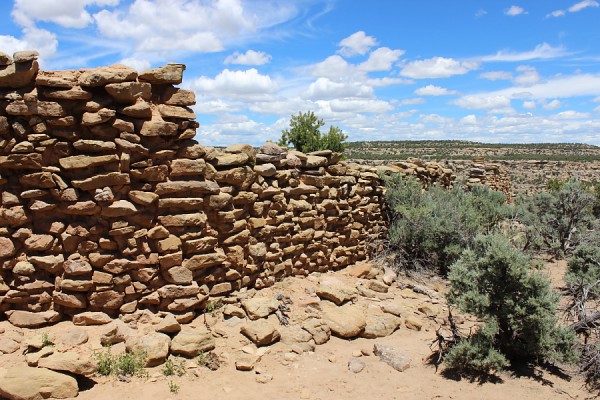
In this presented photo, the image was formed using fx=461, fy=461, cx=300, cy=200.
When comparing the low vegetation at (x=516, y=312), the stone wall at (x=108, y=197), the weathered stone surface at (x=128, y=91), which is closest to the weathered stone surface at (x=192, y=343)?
the stone wall at (x=108, y=197)

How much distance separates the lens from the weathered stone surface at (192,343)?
485 cm

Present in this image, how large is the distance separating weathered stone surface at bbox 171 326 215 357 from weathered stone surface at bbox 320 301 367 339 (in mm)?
1605

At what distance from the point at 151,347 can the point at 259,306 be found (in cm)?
158

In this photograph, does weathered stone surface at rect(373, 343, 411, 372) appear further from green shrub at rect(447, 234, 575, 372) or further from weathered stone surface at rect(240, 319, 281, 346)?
weathered stone surface at rect(240, 319, 281, 346)

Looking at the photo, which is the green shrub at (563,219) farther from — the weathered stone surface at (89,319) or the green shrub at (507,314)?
the weathered stone surface at (89,319)

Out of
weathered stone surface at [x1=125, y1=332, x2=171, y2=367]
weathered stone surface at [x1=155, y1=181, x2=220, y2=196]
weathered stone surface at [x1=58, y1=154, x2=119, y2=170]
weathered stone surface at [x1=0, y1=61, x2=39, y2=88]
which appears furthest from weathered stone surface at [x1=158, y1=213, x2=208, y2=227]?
weathered stone surface at [x1=0, y1=61, x2=39, y2=88]

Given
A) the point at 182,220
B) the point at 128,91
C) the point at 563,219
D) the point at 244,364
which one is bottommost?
the point at 244,364

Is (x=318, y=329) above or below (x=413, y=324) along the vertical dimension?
above

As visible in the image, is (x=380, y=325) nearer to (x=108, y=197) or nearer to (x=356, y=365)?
(x=356, y=365)

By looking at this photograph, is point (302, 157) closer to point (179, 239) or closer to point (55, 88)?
point (179, 239)

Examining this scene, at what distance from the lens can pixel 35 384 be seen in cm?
382

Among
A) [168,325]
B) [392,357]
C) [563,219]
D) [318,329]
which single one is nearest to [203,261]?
[168,325]

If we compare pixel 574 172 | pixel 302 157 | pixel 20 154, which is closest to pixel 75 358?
pixel 20 154

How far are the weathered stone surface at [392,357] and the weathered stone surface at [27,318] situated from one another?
144 inches
